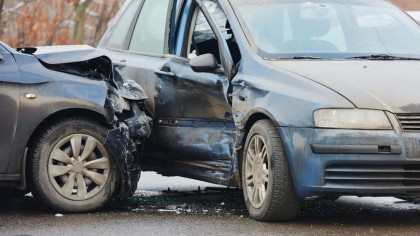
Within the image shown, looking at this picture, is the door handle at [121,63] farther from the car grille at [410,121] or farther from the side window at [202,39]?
the car grille at [410,121]

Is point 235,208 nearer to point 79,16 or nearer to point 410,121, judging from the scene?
point 410,121

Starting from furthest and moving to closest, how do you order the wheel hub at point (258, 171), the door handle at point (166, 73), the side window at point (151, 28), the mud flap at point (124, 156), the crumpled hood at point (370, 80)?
the side window at point (151, 28) → the door handle at point (166, 73) → the mud flap at point (124, 156) → the wheel hub at point (258, 171) → the crumpled hood at point (370, 80)

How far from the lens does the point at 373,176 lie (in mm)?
7453

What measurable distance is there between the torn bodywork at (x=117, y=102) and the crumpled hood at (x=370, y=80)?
4.42 feet

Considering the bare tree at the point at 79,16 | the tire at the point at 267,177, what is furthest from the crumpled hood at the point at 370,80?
the bare tree at the point at 79,16

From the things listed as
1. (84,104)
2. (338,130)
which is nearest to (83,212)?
(84,104)

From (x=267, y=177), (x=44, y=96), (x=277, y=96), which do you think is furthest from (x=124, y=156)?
(x=277, y=96)

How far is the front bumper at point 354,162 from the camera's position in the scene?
7.38 m

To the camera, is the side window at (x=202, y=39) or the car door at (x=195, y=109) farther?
the side window at (x=202, y=39)

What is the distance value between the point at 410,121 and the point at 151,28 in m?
3.17

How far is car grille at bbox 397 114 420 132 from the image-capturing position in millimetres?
7445

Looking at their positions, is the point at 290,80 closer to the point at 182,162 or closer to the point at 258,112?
the point at 258,112

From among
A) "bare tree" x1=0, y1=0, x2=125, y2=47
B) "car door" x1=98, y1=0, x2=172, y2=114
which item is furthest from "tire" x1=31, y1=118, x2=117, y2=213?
"bare tree" x1=0, y1=0, x2=125, y2=47

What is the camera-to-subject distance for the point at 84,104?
337 inches
